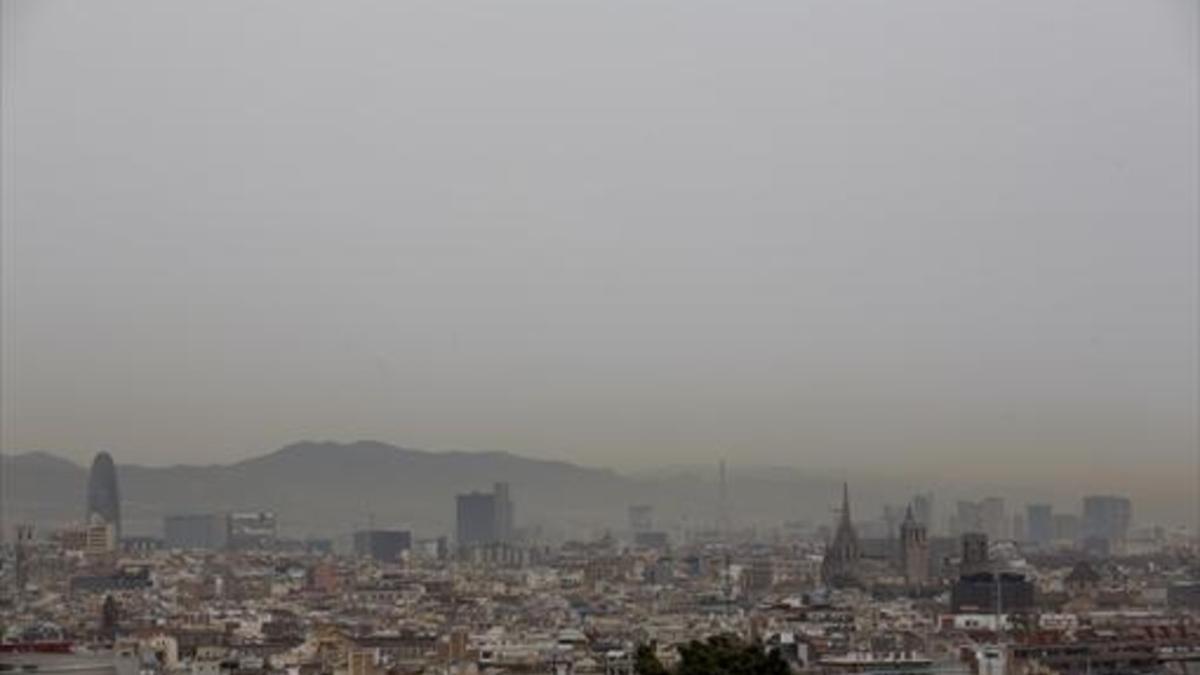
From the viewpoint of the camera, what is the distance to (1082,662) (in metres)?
20.6

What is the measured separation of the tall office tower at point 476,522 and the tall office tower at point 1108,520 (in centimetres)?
1042

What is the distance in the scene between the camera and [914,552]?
3125 centimetres

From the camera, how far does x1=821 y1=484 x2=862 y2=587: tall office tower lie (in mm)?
30984

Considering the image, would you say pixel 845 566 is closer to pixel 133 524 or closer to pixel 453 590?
pixel 453 590

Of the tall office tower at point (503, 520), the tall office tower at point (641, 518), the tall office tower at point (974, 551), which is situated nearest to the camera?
the tall office tower at point (974, 551)

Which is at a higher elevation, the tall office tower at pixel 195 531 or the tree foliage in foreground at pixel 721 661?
the tall office tower at pixel 195 531

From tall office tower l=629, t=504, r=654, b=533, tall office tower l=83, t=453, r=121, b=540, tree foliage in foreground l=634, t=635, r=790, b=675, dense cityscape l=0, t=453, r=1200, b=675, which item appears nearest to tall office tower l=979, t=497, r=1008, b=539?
dense cityscape l=0, t=453, r=1200, b=675

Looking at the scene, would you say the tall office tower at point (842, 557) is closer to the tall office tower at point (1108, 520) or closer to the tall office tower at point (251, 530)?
the tall office tower at point (1108, 520)

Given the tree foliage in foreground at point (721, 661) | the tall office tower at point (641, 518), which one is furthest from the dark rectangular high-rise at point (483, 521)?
the tree foliage in foreground at point (721, 661)

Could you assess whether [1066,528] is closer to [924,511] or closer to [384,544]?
[924,511]

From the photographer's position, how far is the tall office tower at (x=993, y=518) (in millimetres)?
25812

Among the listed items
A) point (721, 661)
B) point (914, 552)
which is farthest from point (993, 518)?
point (721, 661)

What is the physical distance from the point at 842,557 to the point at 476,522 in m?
7.07

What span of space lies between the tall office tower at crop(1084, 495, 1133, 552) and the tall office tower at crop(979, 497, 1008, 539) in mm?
946
